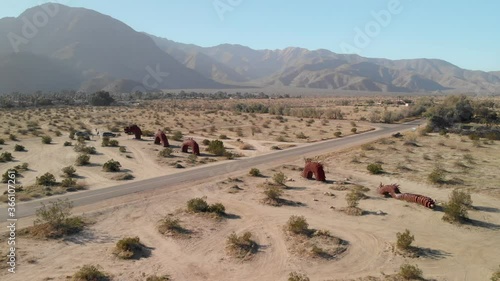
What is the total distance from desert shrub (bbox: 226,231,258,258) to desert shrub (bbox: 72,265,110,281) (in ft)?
17.9

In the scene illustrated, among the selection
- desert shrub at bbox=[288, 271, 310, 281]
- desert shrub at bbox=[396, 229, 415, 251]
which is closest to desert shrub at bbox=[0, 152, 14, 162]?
desert shrub at bbox=[288, 271, 310, 281]

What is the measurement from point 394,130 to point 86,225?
53287 millimetres

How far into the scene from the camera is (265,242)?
17953 millimetres

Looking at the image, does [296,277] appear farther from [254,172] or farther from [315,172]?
[254,172]

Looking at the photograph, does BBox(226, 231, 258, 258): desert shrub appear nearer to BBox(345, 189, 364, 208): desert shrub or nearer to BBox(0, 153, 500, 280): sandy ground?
BBox(0, 153, 500, 280): sandy ground

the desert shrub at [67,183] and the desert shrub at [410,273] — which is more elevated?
the desert shrub at [410,273]

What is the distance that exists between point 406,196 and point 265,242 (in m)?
11.1

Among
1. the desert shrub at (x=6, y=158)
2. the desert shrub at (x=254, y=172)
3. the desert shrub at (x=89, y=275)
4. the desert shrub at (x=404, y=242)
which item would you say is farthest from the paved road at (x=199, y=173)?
the desert shrub at (x=404, y=242)

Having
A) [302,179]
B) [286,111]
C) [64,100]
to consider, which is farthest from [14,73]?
[302,179]

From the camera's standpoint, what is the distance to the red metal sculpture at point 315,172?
29.3m

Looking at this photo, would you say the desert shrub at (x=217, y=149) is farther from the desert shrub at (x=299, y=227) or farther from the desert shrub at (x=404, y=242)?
the desert shrub at (x=404, y=242)

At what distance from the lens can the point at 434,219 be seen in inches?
823

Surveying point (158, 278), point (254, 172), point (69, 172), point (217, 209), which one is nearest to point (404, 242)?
point (217, 209)

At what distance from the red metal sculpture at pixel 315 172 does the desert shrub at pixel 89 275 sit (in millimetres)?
18695
